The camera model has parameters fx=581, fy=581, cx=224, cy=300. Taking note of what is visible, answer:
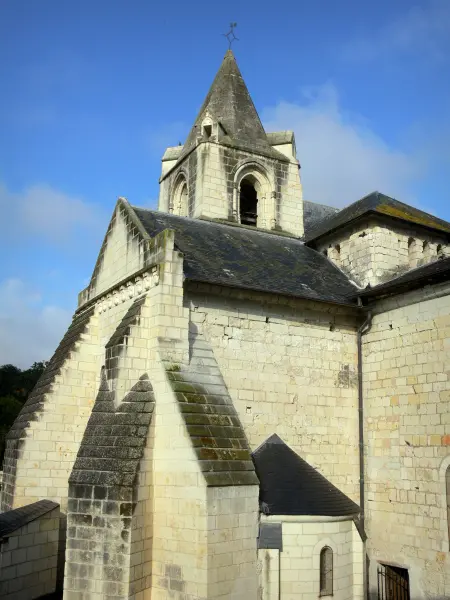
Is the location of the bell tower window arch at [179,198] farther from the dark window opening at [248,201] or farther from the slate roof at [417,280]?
the slate roof at [417,280]

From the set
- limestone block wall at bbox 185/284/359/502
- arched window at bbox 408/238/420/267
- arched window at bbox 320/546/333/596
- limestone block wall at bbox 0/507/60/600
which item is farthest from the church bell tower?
arched window at bbox 320/546/333/596

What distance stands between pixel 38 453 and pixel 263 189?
9.87 m

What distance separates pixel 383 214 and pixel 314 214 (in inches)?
234

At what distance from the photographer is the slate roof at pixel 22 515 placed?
10.5m

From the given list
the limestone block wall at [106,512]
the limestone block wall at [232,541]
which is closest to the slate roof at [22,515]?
the limestone block wall at [106,512]

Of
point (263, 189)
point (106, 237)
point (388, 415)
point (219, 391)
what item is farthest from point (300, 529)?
point (263, 189)

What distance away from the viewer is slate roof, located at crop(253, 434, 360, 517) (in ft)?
31.6

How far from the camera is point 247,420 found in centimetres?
1110

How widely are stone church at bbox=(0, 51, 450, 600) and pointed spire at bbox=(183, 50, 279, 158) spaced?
3.84m

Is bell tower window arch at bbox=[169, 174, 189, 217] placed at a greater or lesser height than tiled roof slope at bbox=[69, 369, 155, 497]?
greater

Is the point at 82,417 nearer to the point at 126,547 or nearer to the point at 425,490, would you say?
the point at 126,547

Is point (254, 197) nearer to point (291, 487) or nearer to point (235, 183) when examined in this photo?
point (235, 183)

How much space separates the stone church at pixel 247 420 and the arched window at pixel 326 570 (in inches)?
1.3

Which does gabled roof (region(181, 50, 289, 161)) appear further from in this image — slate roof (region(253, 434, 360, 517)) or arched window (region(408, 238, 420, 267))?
slate roof (region(253, 434, 360, 517))
